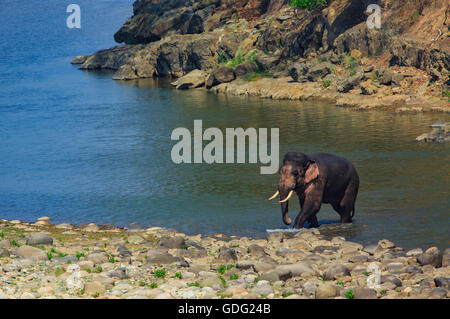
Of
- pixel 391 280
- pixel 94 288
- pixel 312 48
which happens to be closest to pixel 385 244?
pixel 391 280

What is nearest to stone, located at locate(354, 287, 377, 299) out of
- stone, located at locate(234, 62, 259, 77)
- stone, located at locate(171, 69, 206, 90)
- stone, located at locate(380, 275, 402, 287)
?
stone, located at locate(380, 275, 402, 287)

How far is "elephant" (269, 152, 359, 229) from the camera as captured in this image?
901 inches

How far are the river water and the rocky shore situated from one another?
2.72 m

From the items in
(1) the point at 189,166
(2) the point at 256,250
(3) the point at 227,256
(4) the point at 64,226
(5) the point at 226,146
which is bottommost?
(4) the point at 64,226

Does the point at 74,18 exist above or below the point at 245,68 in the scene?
above

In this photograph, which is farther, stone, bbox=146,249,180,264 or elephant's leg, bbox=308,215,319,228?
elephant's leg, bbox=308,215,319,228

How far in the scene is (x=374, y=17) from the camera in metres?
62.9

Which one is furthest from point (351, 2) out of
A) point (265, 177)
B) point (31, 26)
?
point (31, 26)

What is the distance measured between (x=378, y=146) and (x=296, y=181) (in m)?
18.6

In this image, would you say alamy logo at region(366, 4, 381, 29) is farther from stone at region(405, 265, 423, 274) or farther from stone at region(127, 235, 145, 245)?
stone at region(405, 265, 423, 274)

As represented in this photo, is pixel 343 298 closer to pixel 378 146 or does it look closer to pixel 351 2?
pixel 378 146

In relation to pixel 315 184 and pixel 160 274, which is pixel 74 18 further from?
pixel 160 274

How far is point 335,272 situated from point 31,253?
8.79 m

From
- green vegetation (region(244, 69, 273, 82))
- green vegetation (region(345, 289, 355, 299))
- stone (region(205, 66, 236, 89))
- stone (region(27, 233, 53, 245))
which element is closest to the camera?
green vegetation (region(345, 289, 355, 299))
